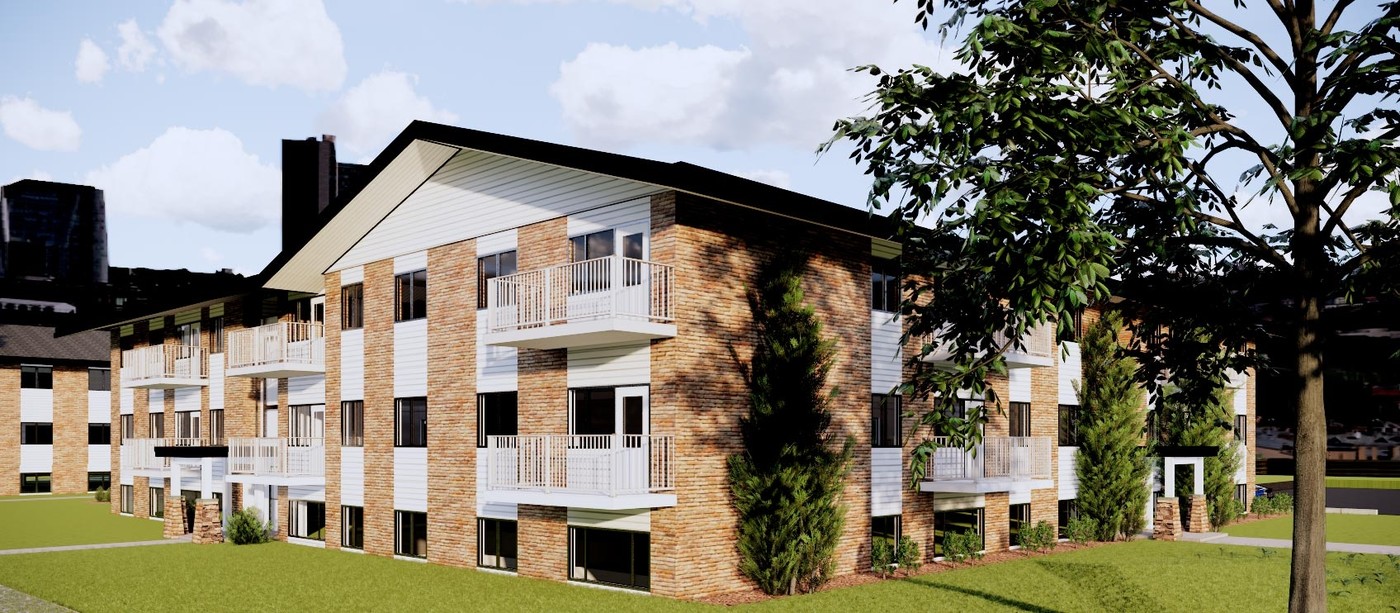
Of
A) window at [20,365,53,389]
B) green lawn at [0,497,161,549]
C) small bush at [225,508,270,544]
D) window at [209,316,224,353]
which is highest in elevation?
window at [209,316,224,353]

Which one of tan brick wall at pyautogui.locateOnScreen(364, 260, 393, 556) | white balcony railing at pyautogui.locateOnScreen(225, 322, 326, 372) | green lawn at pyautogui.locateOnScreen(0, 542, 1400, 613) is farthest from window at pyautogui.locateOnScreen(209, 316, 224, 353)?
tan brick wall at pyautogui.locateOnScreen(364, 260, 393, 556)

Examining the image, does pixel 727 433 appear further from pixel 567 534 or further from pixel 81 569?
pixel 81 569

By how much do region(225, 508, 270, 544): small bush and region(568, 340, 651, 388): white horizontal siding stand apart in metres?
14.0

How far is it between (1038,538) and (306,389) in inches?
786

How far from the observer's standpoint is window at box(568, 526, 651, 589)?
20672 millimetres

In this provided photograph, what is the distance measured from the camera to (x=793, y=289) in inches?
839

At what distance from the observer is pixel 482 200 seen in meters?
25.0

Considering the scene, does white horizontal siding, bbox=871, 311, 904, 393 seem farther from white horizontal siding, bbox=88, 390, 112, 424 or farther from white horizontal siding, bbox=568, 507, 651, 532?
white horizontal siding, bbox=88, 390, 112, 424

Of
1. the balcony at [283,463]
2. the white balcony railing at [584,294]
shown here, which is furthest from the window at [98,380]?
the white balcony railing at [584,294]

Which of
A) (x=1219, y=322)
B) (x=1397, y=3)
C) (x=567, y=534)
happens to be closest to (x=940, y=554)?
(x=567, y=534)

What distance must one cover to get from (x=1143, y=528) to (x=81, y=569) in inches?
1080

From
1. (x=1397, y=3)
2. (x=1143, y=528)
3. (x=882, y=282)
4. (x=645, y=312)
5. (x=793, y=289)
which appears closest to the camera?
(x=1397, y=3)

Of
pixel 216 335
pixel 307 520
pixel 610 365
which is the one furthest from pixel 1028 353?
pixel 216 335

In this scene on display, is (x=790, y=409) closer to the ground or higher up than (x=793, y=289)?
closer to the ground
